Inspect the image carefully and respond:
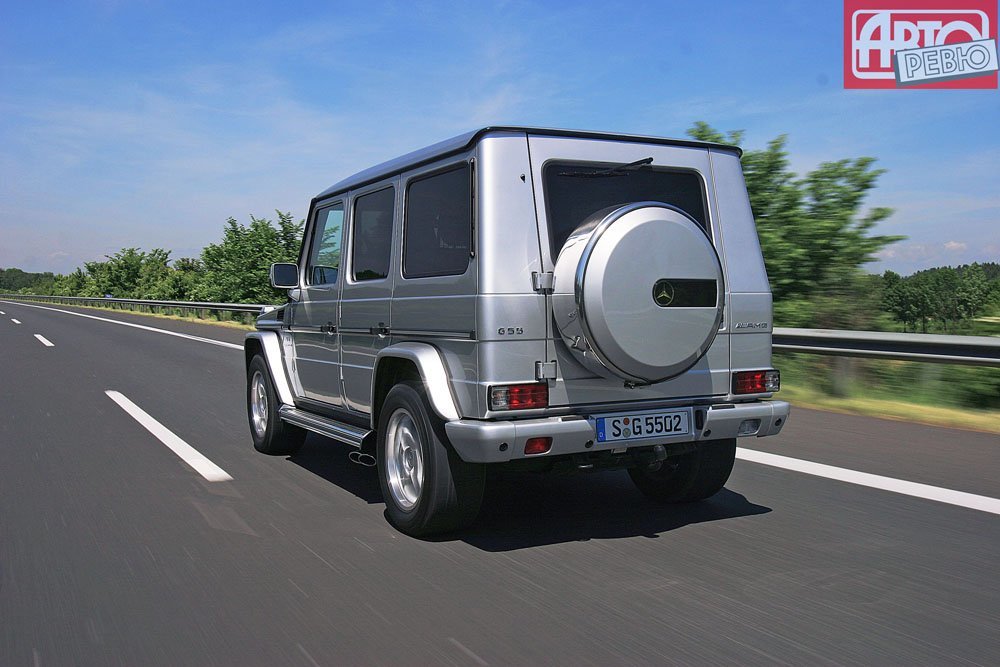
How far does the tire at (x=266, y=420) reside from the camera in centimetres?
696

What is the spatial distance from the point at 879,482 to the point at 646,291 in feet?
8.12

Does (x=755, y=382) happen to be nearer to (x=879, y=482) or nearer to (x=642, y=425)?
(x=642, y=425)

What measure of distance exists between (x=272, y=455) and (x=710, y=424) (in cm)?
384

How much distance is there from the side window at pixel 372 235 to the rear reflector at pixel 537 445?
1567mm

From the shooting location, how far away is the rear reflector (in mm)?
4172

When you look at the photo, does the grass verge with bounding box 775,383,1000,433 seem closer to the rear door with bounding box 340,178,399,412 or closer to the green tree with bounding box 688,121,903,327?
the green tree with bounding box 688,121,903,327

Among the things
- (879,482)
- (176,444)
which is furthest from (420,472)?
(176,444)

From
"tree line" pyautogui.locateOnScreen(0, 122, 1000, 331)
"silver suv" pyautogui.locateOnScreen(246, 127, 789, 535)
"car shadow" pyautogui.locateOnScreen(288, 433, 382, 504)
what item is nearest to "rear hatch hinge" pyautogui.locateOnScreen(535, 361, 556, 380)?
"silver suv" pyautogui.locateOnScreen(246, 127, 789, 535)

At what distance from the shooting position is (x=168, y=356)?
16.3m

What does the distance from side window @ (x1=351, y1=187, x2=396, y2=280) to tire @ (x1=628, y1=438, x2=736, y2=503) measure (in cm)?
203

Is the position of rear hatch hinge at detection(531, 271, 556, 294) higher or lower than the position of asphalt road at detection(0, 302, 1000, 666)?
higher

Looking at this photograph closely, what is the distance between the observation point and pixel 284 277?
6.54 m

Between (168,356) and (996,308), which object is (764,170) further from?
(168,356)

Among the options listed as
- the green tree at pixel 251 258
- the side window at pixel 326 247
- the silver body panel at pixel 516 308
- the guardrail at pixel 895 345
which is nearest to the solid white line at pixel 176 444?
the silver body panel at pixel 516 308
